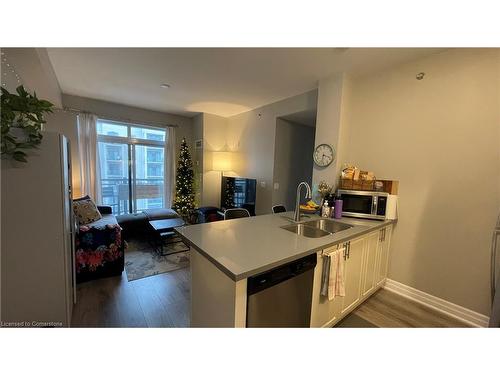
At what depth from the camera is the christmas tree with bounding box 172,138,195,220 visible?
16.1 ft

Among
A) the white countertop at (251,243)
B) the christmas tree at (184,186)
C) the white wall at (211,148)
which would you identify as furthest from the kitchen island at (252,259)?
the christmas tree at (184,186)

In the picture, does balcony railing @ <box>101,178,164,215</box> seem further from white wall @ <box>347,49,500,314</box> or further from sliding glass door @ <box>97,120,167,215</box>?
white wall @ <box>347,49,500,314</box>

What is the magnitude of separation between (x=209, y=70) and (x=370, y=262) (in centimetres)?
297

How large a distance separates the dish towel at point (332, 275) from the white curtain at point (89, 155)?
4565 mm

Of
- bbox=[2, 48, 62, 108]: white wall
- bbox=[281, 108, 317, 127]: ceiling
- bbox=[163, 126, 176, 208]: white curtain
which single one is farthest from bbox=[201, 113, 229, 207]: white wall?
bbox=[2, 48, 62, 108]: white wall

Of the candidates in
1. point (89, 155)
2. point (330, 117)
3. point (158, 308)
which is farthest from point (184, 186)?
point (330, 117)

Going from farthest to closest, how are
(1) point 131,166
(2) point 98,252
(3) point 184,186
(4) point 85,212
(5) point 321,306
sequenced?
1. (3) point 184,186
2. (1) point 131,166
3. (4) point 85,212
4. (2) point 98,252
5. (5) point 321,306

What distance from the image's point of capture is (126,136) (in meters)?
4.55

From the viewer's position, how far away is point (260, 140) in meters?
4.16

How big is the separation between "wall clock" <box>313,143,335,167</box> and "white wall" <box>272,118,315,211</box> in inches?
45.9

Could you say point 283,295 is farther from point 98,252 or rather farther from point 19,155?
point 98,252
